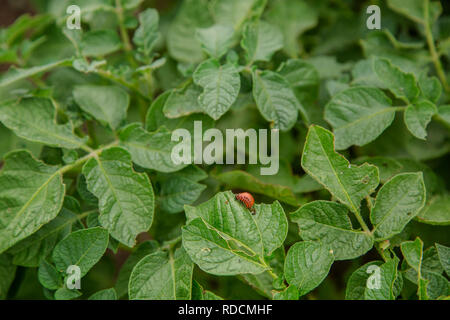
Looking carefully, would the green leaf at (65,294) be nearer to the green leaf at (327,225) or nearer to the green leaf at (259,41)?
the green leaf at (327,225)

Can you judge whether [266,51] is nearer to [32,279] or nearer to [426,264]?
[426,264]

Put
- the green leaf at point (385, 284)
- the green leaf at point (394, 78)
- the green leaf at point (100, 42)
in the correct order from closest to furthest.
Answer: the green leaf at point (385, 284) → the green leaf at point (394, 78) → the green leaf at point (100, 42)

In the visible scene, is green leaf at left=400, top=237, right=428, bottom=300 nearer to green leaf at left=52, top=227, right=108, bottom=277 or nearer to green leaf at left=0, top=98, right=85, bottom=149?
green leaf at left=52, top=227, right=108, bottom=277

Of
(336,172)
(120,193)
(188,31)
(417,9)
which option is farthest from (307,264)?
(417,9)

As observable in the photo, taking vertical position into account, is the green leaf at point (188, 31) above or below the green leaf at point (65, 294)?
above

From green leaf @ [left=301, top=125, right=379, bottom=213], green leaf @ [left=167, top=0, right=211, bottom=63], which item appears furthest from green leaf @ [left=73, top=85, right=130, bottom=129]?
green leaf @ [left=301, top=125, right=379, bottom=213]

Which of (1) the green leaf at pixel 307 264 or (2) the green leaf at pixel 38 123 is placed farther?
(2) the green leaf at pixel 38 123

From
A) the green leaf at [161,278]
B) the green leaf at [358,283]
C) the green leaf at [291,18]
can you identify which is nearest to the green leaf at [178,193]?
the green leaf at [161,278]
